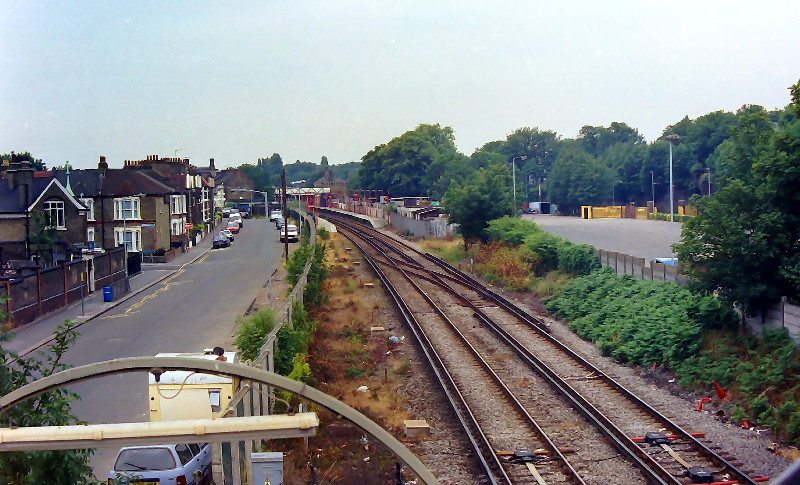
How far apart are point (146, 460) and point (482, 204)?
117 ft

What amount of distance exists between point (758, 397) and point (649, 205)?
233 feet

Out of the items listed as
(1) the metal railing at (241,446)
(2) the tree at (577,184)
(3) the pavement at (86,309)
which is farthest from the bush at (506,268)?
(2) the tree at (577,184)

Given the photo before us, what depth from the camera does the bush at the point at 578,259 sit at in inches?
1214

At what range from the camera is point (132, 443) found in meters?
3.97

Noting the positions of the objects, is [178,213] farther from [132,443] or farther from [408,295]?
[132,443]

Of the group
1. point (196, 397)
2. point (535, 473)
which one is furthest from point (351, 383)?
point (535, 473)

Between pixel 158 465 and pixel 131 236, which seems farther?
pixel 131 236

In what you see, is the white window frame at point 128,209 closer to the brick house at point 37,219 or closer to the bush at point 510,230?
the brick house at point 37,219

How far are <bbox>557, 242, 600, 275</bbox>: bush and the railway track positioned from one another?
4.79 metres

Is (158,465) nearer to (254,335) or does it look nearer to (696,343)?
(254,335)

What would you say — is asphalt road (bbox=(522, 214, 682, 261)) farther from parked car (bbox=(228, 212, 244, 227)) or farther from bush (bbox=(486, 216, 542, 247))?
parked car (bbox=(228, 212, 244, 227))

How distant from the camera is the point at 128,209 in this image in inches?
2141

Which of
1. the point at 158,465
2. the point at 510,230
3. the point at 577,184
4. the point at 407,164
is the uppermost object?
the point at 407,164

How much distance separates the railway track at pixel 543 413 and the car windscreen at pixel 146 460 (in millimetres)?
4533
